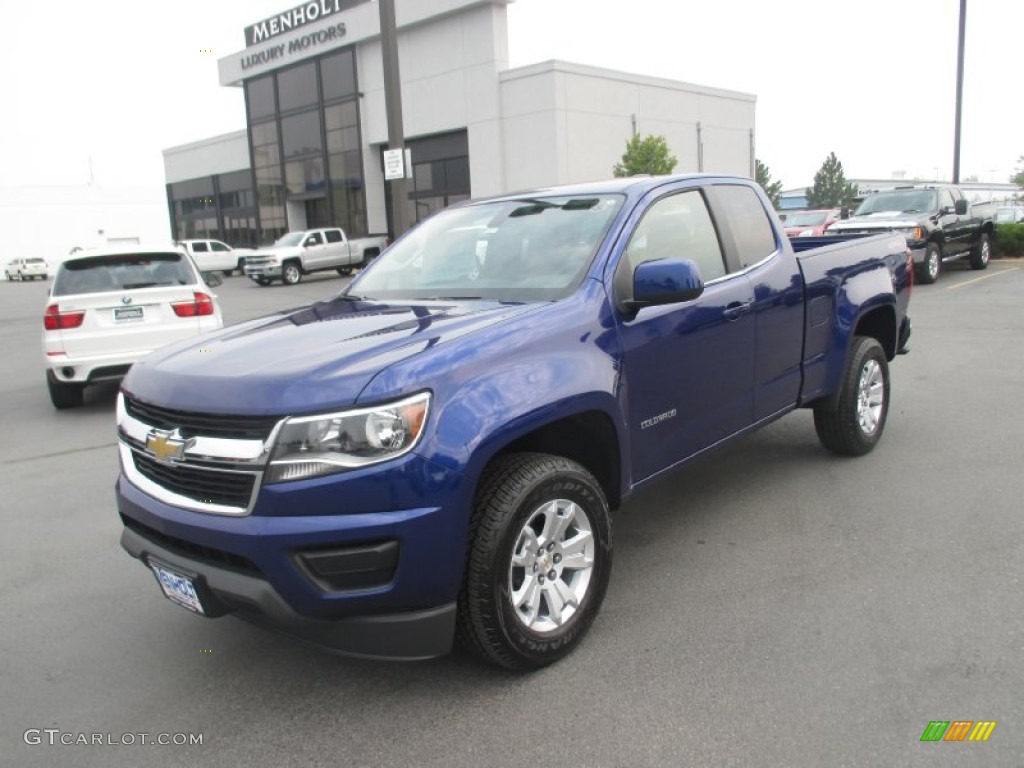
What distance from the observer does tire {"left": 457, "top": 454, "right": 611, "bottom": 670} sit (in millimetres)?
2770

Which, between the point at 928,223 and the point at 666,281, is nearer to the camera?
the point at 666,281

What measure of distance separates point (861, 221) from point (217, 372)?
51.7 feet

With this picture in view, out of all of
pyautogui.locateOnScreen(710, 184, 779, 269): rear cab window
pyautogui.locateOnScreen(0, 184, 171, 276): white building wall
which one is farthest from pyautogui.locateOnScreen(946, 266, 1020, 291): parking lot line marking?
pyautogui.locateOnScreen(0, 184, 171, 276): white building wall

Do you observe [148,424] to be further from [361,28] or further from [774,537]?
[361,28]

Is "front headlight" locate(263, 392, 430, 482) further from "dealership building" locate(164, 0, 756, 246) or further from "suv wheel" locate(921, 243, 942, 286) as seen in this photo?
"dealership building" locate(164, 0, 756, 246)

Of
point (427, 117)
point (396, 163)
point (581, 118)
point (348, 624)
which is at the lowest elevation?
point (348, 624)

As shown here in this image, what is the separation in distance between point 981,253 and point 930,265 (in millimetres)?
3684

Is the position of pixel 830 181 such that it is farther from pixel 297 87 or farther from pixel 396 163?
pixel 396 163

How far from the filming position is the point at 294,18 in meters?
37.9

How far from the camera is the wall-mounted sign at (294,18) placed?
35.9 metres

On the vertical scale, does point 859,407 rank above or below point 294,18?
below

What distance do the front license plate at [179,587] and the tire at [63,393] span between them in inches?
249

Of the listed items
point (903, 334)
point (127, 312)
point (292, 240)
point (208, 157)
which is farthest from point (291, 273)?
point (903, 334)

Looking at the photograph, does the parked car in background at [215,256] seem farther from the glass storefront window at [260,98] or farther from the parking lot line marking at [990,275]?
the parking lot line marking at [990,275]
